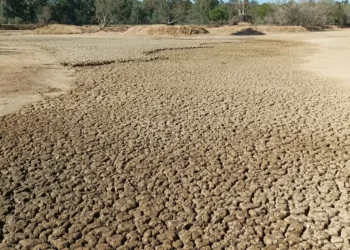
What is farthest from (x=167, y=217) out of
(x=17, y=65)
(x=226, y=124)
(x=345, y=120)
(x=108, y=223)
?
(x=17, y=65)

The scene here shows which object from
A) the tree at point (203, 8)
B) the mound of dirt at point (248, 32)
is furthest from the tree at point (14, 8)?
the mound of dirt at point (248, 32)

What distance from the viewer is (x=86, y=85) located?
9.41m

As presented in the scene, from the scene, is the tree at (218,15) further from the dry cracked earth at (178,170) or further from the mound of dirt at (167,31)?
the dry cracked earth at (178,170)

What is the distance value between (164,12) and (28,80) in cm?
4676

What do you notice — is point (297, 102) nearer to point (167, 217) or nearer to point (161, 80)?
point (161, 80)

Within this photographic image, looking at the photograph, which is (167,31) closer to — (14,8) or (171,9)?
(171,9)

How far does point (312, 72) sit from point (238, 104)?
4.82m

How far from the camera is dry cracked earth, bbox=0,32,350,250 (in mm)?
3668

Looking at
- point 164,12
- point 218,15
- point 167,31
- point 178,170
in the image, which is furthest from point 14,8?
point 178,170

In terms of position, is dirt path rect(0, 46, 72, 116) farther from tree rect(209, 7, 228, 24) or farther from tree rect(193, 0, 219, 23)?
tree rect(193, 0, 219, 23)

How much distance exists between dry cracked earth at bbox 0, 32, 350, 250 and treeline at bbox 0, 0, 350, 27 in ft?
131

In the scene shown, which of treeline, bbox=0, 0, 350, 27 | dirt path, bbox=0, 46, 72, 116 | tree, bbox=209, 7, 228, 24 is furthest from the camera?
tree, bbox=209, 7, 228, 24

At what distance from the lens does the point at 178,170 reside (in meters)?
4.95

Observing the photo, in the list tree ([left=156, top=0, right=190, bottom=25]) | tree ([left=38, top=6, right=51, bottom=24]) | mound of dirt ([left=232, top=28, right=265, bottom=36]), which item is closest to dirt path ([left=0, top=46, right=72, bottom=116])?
mound of dirt ([left=232, top=28, right=265, bottom=36])
